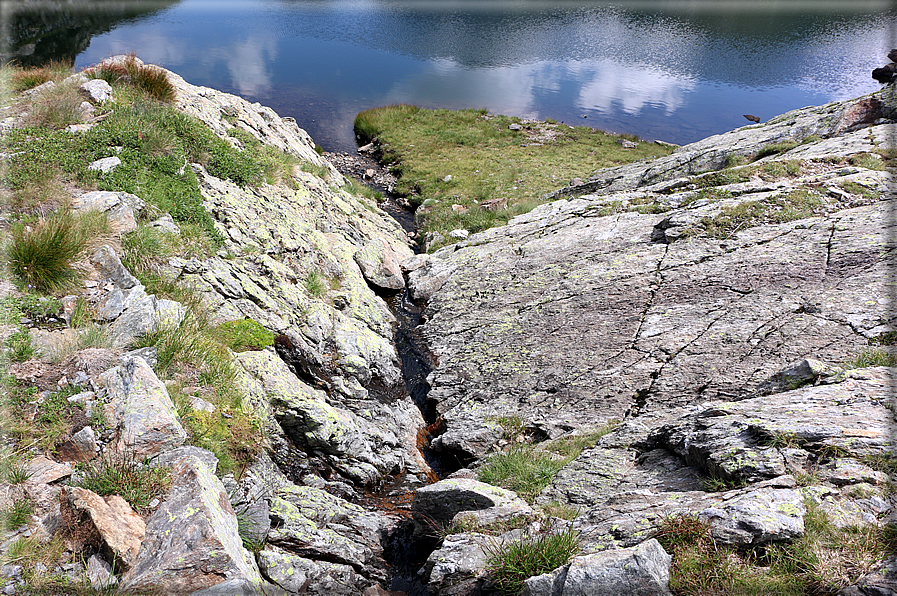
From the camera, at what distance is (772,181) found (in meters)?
15.4

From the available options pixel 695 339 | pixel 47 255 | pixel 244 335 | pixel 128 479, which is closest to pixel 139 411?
pixel 128 479

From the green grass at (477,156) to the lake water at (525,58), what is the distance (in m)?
6.54

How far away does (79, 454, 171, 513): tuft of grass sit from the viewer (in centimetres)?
525

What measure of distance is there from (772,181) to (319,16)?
112m

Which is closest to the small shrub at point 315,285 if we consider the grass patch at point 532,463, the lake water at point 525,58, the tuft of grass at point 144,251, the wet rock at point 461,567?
the tuft of grass at point 144,251

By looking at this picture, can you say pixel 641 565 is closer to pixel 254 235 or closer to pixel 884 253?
pixel 884 253

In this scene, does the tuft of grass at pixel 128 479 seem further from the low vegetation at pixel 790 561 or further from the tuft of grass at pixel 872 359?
the tuft of grass at pixel 872 359

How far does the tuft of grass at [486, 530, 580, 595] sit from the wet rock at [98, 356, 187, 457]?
187 inches

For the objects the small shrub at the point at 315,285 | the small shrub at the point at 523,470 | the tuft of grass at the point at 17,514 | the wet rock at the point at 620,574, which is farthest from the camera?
the small shrub at the point at 315,285

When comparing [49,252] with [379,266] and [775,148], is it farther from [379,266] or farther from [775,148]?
[775,148]

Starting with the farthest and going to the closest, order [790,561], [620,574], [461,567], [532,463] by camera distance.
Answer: [532,463], [461,567], [620,574], [790,561]

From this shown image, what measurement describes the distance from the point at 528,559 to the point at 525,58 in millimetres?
86781

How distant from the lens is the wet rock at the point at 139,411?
19.3 ft

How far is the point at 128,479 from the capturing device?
538 cm
